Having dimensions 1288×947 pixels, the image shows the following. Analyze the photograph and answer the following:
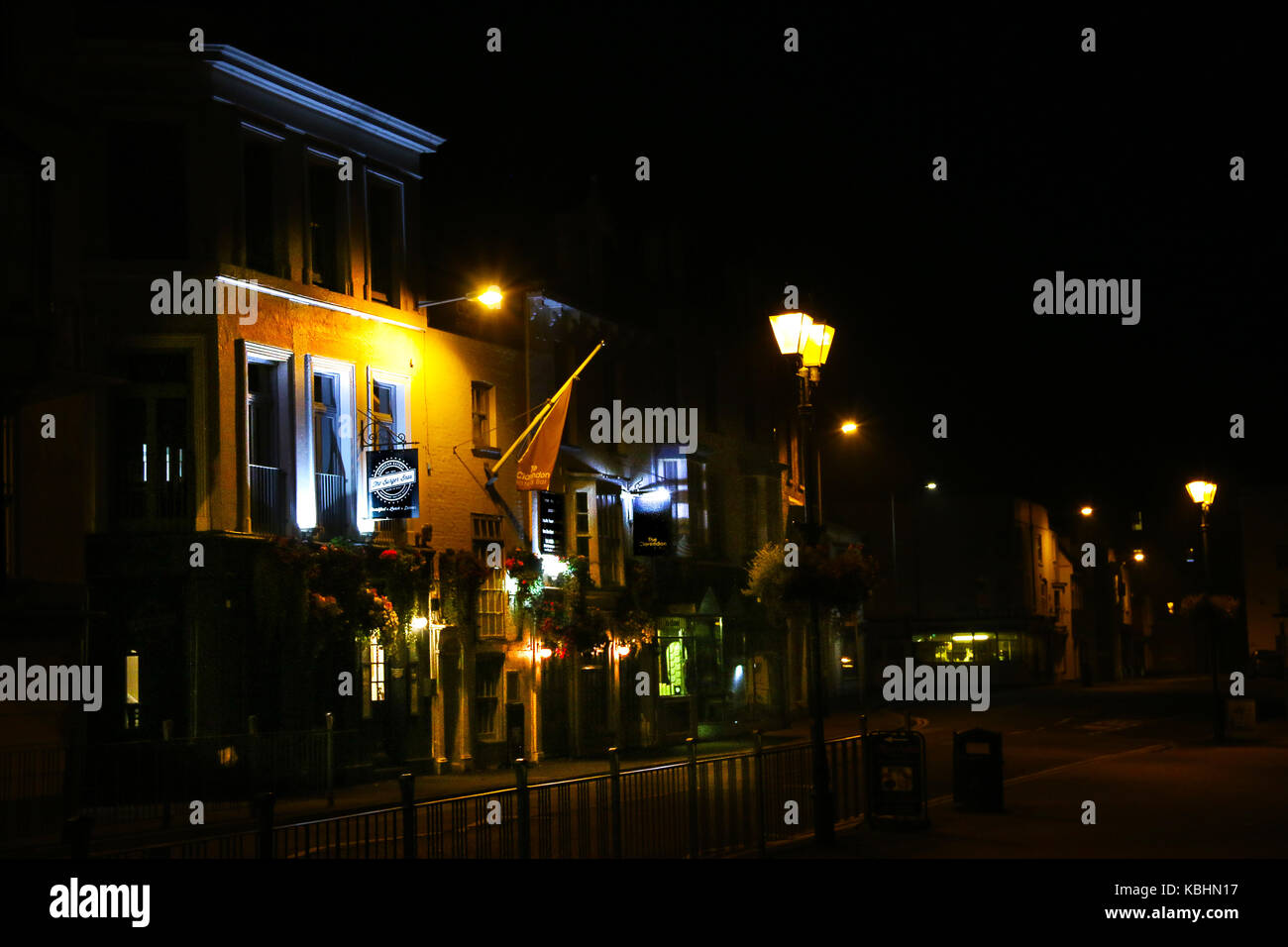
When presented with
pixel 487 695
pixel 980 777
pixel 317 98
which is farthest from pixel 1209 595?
pixel 317 98

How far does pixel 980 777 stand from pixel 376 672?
42.6 feet

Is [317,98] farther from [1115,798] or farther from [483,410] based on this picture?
[1115,798]

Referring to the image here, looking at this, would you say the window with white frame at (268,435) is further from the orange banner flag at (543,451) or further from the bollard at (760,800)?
the bollard at (760,800)

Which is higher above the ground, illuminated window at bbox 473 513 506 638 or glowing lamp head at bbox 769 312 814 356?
glowing lamp head at bbox 769 312 814 356

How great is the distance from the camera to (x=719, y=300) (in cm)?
4291

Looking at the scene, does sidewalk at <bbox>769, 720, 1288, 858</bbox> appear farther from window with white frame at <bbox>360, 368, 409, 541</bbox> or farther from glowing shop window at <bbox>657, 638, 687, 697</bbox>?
glowing shop window at <bbox>657, 638, 687, 697</bbox>

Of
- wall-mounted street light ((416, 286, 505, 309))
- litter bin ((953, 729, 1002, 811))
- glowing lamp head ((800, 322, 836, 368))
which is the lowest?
litter bin ((953, 729, 1002, 811))

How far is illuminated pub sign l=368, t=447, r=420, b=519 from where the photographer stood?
2578 centimetres

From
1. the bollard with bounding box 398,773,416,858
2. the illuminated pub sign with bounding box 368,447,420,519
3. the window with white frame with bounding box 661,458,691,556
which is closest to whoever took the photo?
the bollard with bounding box 398,773,416,858

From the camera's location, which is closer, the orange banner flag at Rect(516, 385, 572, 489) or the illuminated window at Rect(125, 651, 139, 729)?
the illuminated window at Rect(125, 651, 139, 729)

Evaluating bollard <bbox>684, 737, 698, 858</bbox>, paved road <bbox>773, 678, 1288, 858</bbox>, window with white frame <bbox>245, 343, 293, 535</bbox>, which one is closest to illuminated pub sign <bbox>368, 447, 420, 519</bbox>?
window with white frame <bbox>245, 343, 293, 535</bbox>

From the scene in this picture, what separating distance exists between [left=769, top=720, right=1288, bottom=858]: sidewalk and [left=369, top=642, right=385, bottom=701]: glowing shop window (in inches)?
452

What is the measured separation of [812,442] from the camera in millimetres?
16141
